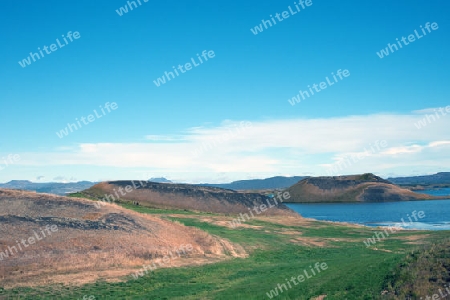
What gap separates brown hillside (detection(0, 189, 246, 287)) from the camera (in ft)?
88.6

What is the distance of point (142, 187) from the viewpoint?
89688 millimetres

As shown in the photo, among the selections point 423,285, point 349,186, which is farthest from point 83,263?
point 349,186

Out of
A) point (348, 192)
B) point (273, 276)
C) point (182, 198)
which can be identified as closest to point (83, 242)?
Result: point (273, 276)

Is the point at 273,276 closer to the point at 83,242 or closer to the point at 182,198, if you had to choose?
the point at 83,242

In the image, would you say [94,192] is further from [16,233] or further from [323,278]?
[323,278]

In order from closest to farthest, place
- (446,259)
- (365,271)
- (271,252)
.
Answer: (446,259) → (365,271) → (271,252)

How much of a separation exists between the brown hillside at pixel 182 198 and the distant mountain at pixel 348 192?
64350 millimetres

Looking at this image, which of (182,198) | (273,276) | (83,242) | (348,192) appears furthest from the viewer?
(348,192)

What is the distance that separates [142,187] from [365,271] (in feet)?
239

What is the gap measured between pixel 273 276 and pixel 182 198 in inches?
2379

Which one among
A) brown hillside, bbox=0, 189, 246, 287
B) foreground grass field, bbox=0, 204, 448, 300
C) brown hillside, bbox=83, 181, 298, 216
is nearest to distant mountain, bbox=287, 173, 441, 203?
brown hillside, bbox=83, 181, 298, 216

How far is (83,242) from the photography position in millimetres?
31562

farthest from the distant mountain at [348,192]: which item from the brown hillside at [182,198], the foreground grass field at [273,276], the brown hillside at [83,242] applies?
the brown hillside at [83,242]

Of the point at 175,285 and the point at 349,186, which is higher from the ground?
the point at 175,285
